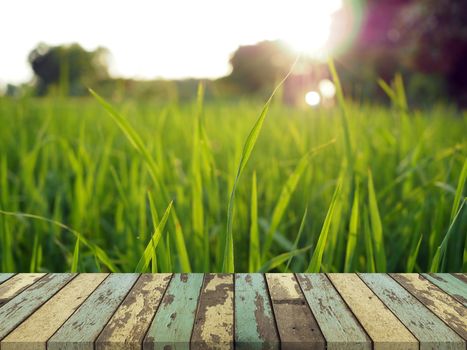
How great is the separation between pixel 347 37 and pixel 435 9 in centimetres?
397

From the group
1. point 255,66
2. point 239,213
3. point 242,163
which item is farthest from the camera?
point 255,66

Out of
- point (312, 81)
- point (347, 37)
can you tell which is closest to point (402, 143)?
point (312, 81)

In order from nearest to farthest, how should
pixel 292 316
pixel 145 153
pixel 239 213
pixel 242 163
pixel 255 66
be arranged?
pixel 292 316 → pixel 242 163 → pixel 145 153 → pixel 239 213 → pixel 255 66

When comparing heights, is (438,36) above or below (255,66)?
below

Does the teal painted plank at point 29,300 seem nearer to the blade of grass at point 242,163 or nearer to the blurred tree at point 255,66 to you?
the blade of grass at point 242,163

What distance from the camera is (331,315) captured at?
685 mm

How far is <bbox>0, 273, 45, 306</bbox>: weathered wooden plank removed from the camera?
77cm

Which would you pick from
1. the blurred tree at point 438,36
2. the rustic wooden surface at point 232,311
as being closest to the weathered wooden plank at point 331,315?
the rustic wooden surface at point 232,311

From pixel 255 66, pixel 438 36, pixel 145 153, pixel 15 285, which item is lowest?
pixel 15 285

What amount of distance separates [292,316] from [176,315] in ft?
0.53

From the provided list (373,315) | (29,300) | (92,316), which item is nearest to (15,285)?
(29,300)

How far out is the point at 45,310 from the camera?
2.32 ft

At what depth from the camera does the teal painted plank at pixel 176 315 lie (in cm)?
61

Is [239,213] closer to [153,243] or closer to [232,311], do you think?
[153,243]
